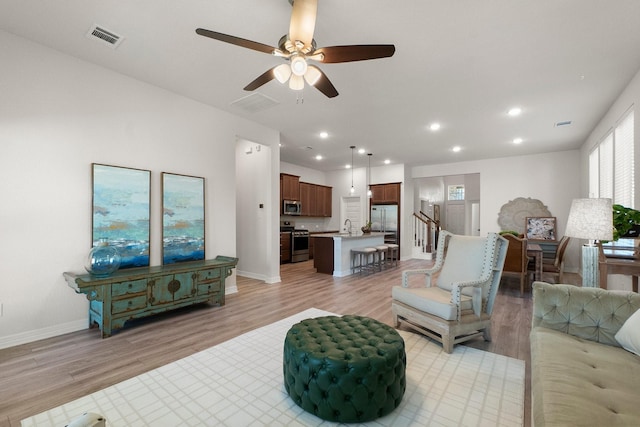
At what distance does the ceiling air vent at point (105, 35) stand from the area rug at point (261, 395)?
3.10 meters

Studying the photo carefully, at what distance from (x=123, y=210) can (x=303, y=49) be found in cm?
289

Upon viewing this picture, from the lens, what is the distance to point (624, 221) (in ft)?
8.55

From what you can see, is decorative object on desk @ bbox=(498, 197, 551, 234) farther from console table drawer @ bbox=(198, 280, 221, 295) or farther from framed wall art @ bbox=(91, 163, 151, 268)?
framed wall art @ bbox=(91, 163, 151, 268)

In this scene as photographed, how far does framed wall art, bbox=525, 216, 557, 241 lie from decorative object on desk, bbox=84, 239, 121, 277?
8.76 metres

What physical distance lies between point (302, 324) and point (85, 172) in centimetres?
302

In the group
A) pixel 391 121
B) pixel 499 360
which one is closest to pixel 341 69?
pixel 391 121

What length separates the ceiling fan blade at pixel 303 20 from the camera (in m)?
1.92

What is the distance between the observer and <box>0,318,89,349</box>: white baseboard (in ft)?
8.90

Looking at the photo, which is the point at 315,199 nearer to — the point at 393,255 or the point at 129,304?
the point at 393,255

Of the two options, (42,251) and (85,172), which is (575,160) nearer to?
(85,172)

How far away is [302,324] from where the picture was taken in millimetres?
2248

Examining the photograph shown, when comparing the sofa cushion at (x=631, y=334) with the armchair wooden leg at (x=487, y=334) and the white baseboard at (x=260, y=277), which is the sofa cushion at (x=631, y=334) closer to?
the armchair wooden leg at (x=487, y=334)

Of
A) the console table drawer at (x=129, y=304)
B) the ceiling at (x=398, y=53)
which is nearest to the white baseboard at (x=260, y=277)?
the console table drawer at (x=129, y=304)

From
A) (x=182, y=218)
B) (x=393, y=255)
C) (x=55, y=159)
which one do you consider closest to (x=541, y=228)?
(x=393, y=255)
